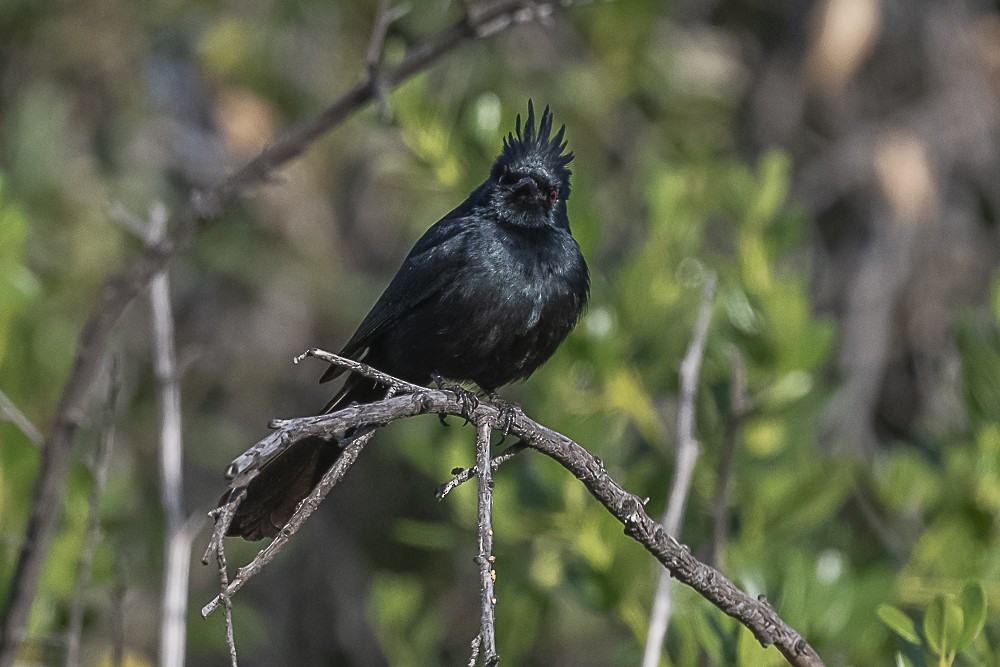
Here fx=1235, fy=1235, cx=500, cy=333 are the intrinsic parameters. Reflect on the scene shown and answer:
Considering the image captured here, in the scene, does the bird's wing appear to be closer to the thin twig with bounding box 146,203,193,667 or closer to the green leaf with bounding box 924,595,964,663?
the thin twig with bounding box 146,203,193,667

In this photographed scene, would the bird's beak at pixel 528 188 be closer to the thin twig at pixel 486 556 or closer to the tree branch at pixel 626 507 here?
the tree branch at pixel 626 507

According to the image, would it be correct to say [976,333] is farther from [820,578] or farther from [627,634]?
[627,634]

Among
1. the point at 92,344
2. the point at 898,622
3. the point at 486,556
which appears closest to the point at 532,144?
the point at 92,344

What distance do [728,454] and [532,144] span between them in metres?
1.20

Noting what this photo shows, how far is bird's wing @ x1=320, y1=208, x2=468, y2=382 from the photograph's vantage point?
12.3 ft

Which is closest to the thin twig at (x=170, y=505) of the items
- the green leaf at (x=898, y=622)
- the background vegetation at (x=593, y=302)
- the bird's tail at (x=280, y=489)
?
the background vegetation at (x=593, y=302)

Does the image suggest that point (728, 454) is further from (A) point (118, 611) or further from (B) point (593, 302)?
(A) point (118, 611)

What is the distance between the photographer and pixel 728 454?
3812 mm

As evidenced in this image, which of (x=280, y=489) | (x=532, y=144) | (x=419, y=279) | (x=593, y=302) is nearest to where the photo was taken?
(x=280, y=489)

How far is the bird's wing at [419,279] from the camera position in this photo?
12.3 ft

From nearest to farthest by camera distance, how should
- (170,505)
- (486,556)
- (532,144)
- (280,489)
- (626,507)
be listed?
(486,556) < (626,507) < (280,489) < (170,505) < (532,144)

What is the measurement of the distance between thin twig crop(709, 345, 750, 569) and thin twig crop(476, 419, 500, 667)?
4.70 feet

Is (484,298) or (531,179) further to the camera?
(531,179)

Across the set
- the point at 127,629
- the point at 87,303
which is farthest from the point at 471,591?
the point at 87,303
